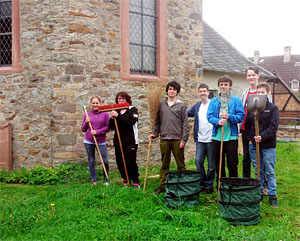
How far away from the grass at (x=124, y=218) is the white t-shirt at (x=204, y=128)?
97 cm

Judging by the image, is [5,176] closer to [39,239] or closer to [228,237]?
[39,239]

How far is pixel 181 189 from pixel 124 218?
98cm

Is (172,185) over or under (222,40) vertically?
under

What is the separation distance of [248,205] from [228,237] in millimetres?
732

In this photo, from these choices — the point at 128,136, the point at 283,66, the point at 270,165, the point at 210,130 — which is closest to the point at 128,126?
the point at 128,136

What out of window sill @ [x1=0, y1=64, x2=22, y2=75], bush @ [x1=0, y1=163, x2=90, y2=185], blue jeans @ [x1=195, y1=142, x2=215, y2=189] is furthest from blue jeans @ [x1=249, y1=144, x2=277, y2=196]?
window sill @ [x1=0, y1=64, x2=22, y2=75]

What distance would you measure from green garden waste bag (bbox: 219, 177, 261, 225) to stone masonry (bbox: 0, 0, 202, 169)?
4.14 m

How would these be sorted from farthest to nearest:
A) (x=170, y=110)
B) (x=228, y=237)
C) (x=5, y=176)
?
1. (x=5, y=176)
2. (x=170, y=110)
3. (x=228, y=237)

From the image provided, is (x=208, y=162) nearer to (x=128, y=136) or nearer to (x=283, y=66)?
(x=128, y=136)

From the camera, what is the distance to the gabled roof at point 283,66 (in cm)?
3184

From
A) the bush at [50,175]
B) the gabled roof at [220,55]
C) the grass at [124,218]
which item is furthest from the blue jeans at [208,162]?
the gabled roof at [220,55]

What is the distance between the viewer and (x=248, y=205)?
429 cm

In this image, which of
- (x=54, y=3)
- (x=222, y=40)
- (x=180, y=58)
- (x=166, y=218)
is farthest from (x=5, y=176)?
(x=222, y=40)

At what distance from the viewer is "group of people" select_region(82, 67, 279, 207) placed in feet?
17.1
